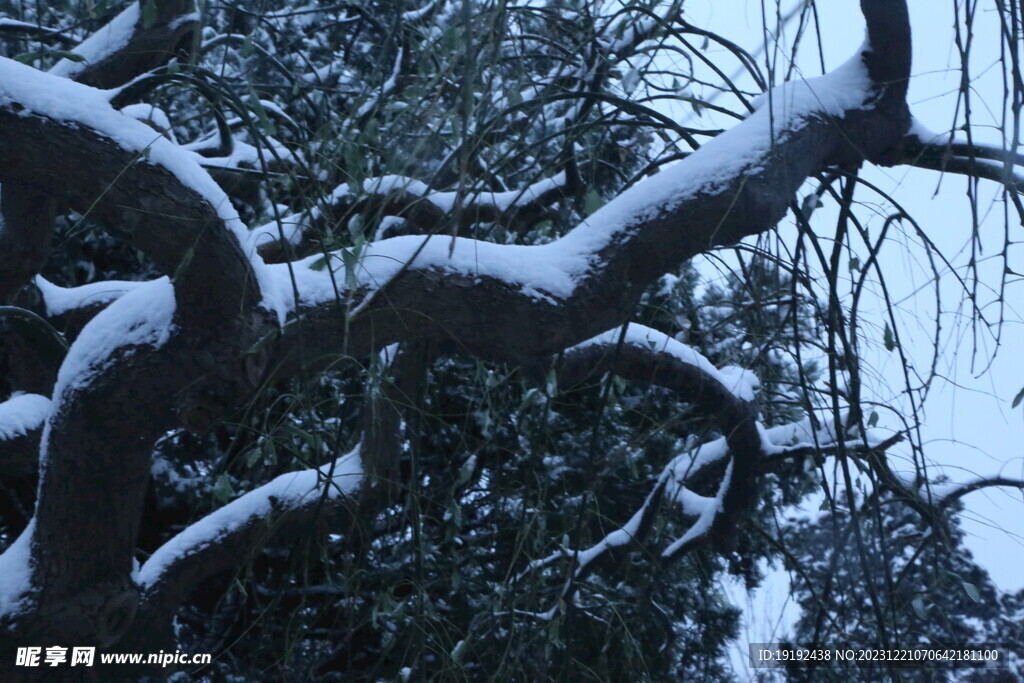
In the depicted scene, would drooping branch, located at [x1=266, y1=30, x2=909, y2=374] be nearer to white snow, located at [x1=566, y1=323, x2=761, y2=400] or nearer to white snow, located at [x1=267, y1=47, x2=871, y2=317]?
white snow, located at [x1=267, y1=47, x2=871, y2=317]

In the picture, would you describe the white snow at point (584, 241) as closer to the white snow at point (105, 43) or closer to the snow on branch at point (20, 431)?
the snow on branch at point (20, 431)

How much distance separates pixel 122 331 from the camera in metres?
2.20

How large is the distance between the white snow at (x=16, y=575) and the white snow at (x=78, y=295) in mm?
1180

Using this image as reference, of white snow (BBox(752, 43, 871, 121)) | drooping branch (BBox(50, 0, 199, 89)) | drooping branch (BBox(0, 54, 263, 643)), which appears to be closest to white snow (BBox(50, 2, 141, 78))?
drooping branch (BBox(50, 0, 199, 89))

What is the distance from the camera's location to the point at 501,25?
6.34 feet

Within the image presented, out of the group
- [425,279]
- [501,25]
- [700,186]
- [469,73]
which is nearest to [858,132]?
[700,186]

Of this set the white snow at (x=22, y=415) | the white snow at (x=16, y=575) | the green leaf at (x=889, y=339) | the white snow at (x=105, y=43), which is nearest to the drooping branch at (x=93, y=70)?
the white snow at (x=105, y=43)

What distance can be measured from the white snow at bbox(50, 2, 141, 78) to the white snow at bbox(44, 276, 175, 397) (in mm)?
1277

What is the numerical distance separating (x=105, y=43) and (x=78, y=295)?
946mm

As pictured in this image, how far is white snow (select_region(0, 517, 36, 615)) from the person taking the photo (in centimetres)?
244

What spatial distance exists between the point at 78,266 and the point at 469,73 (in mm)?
4079

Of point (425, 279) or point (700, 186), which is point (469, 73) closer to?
point (425, 279)

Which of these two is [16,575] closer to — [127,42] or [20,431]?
[20,431]

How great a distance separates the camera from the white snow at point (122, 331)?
84.8 inches
